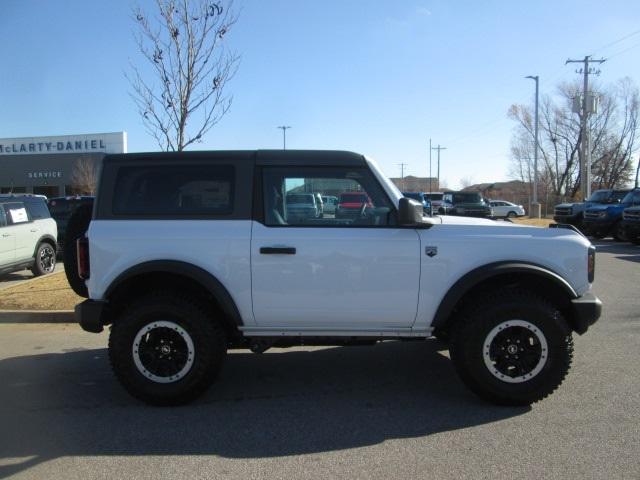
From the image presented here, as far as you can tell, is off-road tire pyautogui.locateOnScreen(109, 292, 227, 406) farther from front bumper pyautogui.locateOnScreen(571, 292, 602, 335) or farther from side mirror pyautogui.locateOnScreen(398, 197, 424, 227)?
front bumper pyautogui.locateOnScreen(571, 292, 602, 335)

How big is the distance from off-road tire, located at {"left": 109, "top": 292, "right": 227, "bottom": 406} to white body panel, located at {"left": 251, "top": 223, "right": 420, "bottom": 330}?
51 centimetres

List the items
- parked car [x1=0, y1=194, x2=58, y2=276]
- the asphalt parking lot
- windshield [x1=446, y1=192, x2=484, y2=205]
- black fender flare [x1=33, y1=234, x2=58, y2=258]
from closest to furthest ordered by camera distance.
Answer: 1. the asphalt parking lot
2. parked car [x1=0, y1=194, x2=58, y2=276]
3. black fender flare [x1=33, y1=234, x2=58, y2=258]
4. windshield [x1=446, y1=192, x2=484, y2=205]

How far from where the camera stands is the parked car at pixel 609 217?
18500 millimetres

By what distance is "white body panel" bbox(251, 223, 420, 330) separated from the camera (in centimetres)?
420

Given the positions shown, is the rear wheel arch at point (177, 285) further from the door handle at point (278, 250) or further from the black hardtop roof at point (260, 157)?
the black hardtop roof at point (260, 157)

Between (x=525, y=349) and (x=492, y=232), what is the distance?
97 cm

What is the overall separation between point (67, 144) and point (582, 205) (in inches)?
2105

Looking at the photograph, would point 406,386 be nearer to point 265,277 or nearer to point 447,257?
point 447,257

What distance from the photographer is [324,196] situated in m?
4.37

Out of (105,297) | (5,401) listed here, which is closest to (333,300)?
(105,297)

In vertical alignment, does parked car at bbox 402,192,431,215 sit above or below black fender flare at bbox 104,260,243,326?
above

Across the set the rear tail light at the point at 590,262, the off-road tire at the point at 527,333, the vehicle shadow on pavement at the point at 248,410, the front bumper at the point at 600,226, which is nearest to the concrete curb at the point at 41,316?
the vehicle shadow on pavement at the point at 248,410

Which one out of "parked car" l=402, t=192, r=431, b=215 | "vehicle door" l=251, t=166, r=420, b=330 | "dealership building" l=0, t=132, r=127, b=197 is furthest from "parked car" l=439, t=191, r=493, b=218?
"dealership building" l=0, t=132, r=127, b=197

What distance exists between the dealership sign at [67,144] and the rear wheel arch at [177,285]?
55030mm
